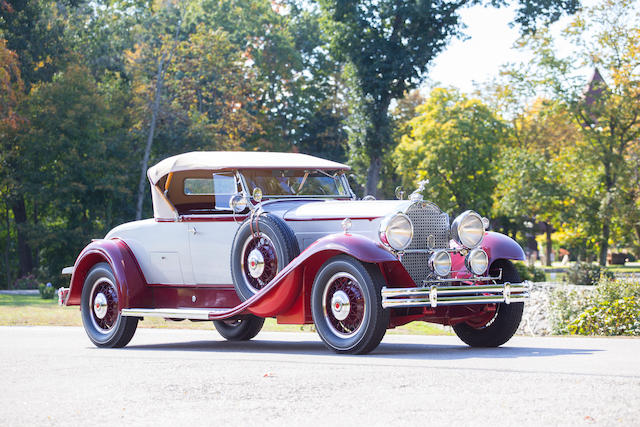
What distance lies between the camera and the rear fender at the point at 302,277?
30.0 ft

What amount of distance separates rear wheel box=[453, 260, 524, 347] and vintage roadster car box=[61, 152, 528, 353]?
0.04 ft

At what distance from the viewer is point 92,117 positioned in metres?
41.6

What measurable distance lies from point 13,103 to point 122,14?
14769mm

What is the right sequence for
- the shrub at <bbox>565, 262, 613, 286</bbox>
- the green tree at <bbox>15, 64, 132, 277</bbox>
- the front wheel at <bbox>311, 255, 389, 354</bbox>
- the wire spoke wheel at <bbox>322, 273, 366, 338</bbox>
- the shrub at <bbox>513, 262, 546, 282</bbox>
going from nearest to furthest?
1. the front wheel at <bbox>311, 255, 389, 354</bbox>
2. the wire spoke wheel at <bbox>322, 273, 366, 338</bbox>
3. the shrub at <bbox>565, 262, 613, 286</bbox>
4. the shrub at <bbox>513, 262, 546, 282</bbox>
5. the green tree at <bbox>15, 64, 132, 277</bbox>

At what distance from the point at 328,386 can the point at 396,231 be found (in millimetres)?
2769

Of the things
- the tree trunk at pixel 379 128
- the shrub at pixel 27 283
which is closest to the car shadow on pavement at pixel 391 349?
the tree trunk at pixel 379 128

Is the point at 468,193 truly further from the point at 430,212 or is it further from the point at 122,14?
the point at 430,212

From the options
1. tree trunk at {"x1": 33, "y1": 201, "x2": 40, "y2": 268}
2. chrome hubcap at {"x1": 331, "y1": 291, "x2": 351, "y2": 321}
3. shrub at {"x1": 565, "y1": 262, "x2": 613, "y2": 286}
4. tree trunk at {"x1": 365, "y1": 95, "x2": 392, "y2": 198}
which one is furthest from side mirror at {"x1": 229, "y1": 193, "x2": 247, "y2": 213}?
tree trunk at {"x1": 33, "y1": 201, "x2": 40, "y2": 268}

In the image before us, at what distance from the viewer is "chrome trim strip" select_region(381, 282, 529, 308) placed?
8867mm

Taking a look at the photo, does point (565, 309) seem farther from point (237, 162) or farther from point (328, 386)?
point (328, 386)

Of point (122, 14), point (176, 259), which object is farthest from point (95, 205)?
point (176, 259)

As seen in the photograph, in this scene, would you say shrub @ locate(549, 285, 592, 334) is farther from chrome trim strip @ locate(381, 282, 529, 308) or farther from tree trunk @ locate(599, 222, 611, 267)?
tree trunk @ locate(599, 222, 611, 267)

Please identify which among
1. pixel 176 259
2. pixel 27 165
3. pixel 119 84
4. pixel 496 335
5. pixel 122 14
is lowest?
pixel 496 335

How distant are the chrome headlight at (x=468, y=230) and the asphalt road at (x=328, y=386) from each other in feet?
3.91
